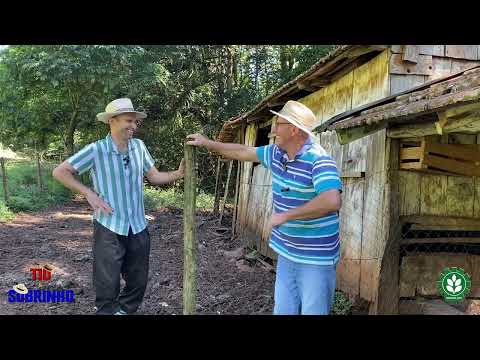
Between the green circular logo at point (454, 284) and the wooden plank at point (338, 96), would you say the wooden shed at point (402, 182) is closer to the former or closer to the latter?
the green circular logo at point (454, 284)

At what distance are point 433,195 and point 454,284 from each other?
81cm

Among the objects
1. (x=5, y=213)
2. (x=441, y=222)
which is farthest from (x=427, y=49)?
(x=5, y=213)

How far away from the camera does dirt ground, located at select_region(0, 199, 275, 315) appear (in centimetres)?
517

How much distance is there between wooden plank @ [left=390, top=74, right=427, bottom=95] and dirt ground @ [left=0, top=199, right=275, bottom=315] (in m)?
2.72

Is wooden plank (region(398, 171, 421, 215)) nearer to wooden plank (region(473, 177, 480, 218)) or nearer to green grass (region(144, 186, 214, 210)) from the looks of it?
wooden plank (region(473, 177, 480, 218))

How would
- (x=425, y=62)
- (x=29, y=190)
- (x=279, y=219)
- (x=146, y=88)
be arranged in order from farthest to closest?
(x=146, y=88), (x=29, y=190), (x=425, y=62), (x=279, y=219)

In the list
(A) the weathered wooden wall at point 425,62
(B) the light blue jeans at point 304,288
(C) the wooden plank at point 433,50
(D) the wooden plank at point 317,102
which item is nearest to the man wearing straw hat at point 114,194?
(B) the light blue jeans at point 304,288

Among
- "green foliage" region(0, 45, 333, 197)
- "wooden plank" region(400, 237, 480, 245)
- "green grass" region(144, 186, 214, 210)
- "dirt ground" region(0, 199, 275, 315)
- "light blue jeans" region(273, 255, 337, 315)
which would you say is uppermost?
Result: "green foliage" region(0, 45, 333, 197)

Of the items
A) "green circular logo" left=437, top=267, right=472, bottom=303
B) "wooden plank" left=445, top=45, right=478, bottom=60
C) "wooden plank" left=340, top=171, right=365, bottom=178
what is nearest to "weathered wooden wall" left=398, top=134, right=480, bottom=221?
"green circular logo" left=437, top=267, right=472, bottom=303

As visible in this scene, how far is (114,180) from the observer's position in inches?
137

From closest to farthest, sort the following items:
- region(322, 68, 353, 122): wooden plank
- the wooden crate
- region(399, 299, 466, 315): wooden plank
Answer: the wooden crate
region(399, 299, 466, 315): wooden plank
region(322, 68, 353, 122): wooden plank

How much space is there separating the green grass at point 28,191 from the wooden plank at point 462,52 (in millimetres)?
8951

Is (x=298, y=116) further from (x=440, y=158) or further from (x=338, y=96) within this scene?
(x=338, y=96)

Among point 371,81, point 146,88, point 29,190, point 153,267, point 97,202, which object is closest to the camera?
point 97,202
